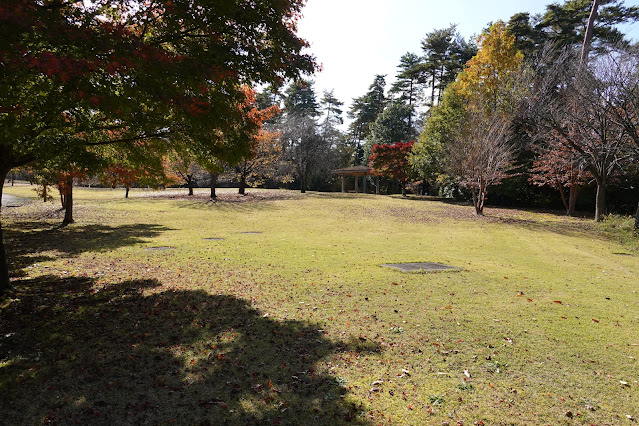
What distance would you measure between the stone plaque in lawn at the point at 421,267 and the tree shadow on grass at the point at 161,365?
12.6 ft

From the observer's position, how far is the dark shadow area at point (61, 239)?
902cm

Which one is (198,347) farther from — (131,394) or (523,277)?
(523,277)

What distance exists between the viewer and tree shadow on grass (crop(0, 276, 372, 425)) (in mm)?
3020

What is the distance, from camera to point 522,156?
26031mm

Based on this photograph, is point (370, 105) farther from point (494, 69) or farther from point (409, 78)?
point (494, 69)

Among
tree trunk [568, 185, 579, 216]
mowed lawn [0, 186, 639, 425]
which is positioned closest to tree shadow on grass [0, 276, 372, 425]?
mowed lawn [0, 186, 639, 425]

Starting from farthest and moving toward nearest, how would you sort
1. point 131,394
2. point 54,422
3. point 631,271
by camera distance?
point 631,271, point 131,394, point 54,422

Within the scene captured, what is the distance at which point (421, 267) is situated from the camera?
26.8 feet

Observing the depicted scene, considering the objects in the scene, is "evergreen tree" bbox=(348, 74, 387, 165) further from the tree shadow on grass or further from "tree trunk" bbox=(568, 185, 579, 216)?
the tree shadow on grass

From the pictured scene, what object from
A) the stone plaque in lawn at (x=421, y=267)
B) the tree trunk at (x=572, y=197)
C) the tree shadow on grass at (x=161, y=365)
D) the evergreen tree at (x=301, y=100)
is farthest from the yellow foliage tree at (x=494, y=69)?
the evergreen tree at (x=301, y=100)

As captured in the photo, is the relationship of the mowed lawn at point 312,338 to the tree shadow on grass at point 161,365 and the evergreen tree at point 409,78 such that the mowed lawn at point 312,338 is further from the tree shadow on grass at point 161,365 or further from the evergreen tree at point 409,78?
the evergreen tree at point 409,78

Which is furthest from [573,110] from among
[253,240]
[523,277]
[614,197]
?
[253,240]

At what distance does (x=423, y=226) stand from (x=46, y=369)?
1482cm

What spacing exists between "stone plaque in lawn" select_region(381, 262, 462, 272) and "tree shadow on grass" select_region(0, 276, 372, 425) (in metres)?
3.84
